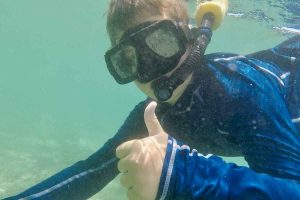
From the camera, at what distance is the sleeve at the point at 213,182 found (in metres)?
1.95

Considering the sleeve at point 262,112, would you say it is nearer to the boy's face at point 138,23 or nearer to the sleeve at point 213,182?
the sleeve at point 213,182

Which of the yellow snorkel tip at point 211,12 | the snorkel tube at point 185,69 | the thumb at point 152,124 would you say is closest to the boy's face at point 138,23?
the snorkel tube at point 185,69

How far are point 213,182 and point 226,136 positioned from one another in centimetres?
114

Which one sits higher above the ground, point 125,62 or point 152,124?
point 125,62

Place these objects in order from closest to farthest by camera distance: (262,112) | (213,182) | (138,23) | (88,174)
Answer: (213,182) < (262,112) < (138,23) < (88,174)

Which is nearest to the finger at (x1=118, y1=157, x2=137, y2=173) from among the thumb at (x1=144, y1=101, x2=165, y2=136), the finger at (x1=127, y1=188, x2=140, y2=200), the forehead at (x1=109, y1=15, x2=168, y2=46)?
the finger at (x1=127, y1=188, x2=140, y2=200)

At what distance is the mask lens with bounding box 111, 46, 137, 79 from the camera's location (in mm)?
3210

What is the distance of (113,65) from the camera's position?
3.45 meters

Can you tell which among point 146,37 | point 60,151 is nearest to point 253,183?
point 146,37

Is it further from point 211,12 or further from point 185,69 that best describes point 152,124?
point 211,12

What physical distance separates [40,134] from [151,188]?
2107 cm

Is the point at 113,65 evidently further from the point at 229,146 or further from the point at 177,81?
the point at 229,146

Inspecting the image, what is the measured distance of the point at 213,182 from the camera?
201cm

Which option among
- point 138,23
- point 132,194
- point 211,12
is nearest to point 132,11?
point 138,23
